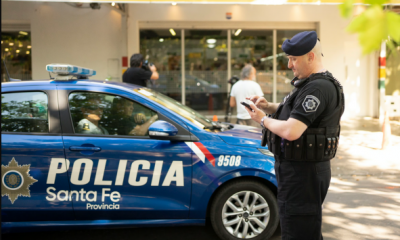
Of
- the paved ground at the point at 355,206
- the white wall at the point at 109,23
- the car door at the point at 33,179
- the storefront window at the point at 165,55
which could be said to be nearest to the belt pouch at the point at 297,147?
the paved ground at the point at 355,206

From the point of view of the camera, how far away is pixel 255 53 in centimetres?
1268

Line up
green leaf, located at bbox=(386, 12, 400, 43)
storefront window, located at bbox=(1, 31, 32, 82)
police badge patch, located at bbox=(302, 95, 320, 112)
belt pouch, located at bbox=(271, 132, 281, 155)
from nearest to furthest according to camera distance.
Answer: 1. green leaf, located at bbox=(386, 12, 400, 43)
2. police badge patch, located at bbox=(302, 95, 320, 112)
3. belt pouch, located at bbox=(271, 132, 281, 155)
4. storefront window, located at bbox=(1, 31, 32, 82)

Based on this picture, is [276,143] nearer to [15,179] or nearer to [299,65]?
[299,65]

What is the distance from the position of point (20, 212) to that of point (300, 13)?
10800 millimetres

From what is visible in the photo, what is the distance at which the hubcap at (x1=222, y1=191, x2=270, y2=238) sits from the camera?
357 centimetres

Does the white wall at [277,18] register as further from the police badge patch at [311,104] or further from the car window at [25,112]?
the police badge patch at [311,104]

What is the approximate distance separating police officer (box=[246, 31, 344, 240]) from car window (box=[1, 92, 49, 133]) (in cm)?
210

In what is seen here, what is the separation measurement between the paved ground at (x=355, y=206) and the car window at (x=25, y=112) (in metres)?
1.26

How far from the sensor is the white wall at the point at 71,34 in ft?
38.2

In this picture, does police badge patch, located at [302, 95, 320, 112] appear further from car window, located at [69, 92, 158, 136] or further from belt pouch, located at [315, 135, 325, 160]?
car window, located at [69, 92, 158, 136]

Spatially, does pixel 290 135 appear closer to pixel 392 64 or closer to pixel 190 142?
pixel 190 142

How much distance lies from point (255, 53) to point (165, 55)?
300 centimetres

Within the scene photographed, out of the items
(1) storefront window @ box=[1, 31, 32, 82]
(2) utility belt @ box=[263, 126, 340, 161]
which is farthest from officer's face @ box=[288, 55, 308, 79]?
(1) storefront window @ box=[1, 31, 32, 82]

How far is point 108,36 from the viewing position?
468 inches
